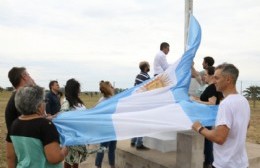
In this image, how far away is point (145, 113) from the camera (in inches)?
164

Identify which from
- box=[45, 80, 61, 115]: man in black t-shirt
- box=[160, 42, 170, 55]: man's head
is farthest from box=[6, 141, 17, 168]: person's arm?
box=[160, 42, 170, 55]: man's head

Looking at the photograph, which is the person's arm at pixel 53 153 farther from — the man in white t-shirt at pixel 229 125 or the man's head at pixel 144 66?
the man's head at pixel 144 66

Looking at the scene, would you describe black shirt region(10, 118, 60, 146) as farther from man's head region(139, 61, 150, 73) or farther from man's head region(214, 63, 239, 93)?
man's head region(139, 61, 150, 73)

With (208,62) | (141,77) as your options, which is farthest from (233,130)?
(141,77)

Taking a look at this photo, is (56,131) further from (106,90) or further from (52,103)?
(52,103)

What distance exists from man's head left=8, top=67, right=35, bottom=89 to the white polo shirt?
2.07 metres

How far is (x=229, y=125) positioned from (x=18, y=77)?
2.25m

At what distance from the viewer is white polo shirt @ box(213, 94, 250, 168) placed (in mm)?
2811

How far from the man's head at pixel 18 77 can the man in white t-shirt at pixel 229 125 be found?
1.91 metres

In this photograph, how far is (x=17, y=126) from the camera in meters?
2.82

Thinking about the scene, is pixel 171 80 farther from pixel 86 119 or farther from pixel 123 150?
pixel 123 150

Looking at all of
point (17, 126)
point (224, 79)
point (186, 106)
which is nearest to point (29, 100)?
point (17, 126)

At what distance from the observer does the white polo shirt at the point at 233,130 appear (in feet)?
9.22

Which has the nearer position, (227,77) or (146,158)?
(227,77)
